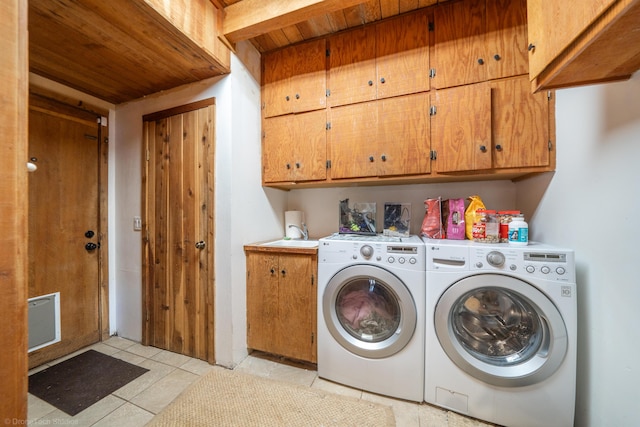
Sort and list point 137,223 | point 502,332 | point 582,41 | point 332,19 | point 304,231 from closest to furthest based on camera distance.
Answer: point 582,41 < point 502,332 < point 332,19 < point 137,223 < point 304,231

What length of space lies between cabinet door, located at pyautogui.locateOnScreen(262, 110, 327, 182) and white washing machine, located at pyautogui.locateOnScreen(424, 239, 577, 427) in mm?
1062

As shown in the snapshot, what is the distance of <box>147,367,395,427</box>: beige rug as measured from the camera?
3.95 feet

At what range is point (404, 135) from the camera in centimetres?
159

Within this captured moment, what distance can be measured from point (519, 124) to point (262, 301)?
213 centimetres

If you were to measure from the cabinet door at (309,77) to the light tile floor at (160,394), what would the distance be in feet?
6.69

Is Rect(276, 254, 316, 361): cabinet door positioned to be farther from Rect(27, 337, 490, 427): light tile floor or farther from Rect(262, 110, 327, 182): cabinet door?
Rect(262, 110, 327, 182): cabinet door

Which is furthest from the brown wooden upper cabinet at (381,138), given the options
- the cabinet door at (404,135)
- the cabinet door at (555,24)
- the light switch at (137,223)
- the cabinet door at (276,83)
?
the light switch at (137,223)

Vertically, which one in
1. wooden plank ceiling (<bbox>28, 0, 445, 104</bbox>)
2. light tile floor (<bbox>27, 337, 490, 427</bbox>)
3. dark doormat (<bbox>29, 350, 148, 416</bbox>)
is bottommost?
light tile floor (<bbox>27, 337, 490, 427</bbox>)

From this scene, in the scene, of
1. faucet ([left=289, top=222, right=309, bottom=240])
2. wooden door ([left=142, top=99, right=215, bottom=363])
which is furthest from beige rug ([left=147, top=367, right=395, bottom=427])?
faucet ([left=289, top=222, right=309, bottom=240])

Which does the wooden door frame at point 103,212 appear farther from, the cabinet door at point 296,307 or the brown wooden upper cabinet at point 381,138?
the brown wooden upper cabinet at point 381,138

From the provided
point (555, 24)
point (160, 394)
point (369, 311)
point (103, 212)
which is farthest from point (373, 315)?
point (103, 212)

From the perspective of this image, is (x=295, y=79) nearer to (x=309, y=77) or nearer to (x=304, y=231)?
(x=309, y=77)

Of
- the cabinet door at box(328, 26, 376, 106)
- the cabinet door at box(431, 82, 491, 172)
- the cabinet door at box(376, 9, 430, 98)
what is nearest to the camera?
the cabinet door at box(431, 82, 491, 172)

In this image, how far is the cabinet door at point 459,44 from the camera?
1434 millimetres
